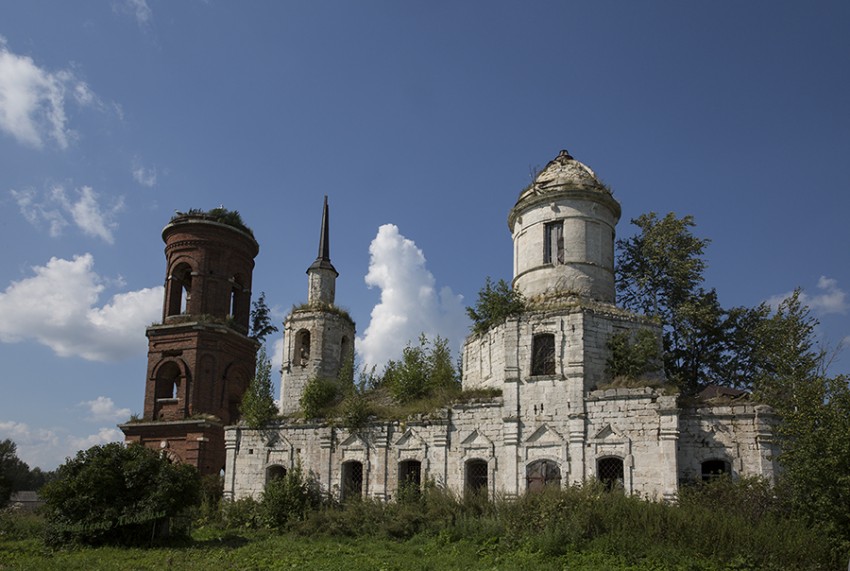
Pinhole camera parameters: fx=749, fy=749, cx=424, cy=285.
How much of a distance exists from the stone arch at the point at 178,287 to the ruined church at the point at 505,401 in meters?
0.06

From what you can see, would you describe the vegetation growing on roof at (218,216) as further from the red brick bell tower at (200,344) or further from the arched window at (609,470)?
the arched window at (609,470)

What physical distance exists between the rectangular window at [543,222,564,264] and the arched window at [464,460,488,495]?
21.4ft

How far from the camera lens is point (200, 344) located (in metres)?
28.7

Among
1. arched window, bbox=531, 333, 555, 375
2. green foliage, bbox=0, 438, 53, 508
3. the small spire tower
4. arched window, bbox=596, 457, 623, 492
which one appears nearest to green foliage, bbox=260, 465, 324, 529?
the small spire tower

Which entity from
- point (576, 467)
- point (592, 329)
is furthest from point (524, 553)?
point (592, 329)

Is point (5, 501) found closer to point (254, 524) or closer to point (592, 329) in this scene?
point (254, 524)

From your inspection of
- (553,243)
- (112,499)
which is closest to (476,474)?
(553,243)

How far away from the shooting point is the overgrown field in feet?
48.0

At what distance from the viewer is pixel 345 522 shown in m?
19.7

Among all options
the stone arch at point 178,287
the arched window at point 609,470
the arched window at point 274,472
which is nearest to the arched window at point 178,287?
the stone arch at point 178,287

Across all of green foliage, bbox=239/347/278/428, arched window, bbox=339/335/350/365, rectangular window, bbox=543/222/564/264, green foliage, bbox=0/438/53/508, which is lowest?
green foliage, bbox=0/438/53/508

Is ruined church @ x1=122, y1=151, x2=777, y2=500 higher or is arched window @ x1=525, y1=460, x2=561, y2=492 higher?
ruined church @ x1=122, y1=151, x2=777, y2=500

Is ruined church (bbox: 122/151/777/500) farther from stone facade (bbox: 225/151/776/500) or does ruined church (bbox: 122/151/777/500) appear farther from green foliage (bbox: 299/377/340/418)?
green foliage (bbox: 299/377/340/418)

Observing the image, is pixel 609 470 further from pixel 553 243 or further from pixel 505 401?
pixel 553 243
